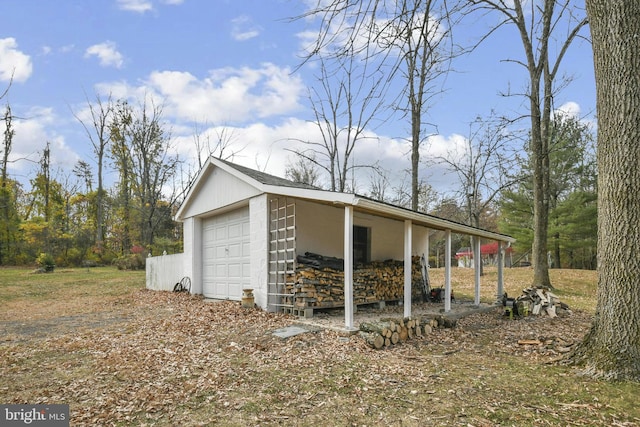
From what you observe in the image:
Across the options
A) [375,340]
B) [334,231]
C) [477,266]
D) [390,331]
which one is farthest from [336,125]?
[375,340]

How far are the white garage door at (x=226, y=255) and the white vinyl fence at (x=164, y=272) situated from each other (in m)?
1.58

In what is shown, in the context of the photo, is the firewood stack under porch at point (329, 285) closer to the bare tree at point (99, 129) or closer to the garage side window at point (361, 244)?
the garage side window at point (361, 244)

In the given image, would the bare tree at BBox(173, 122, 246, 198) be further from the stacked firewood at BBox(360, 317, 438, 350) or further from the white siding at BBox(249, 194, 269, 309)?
the stacked firewood at BBox(360, 317, 438, 350)

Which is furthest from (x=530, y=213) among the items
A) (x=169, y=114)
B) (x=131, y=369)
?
(x=169, y=114)

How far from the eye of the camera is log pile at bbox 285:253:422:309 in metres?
8.10

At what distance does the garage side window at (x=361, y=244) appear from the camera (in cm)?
1021

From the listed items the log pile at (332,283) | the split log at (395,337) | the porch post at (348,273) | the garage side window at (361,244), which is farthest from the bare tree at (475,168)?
the split log at (395,337)

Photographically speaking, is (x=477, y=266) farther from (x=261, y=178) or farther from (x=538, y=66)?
(x=538, y=66)

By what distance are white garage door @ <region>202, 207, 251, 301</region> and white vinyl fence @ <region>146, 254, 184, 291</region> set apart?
5.17 feet

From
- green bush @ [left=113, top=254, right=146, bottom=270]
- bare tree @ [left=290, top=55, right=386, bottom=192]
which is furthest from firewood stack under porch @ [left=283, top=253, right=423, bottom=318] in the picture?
green bush @ [left=113, top=254, right=146, bottom=270]

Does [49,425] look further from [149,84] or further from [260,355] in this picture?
[149,84]

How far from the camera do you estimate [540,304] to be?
9.51 meters

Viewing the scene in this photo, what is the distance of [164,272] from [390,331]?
1043 cm

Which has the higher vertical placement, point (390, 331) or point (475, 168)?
point (475, 168)
